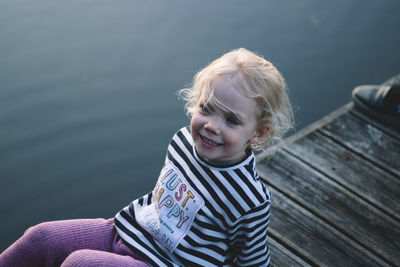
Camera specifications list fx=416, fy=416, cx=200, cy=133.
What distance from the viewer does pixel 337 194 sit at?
6.85 feet

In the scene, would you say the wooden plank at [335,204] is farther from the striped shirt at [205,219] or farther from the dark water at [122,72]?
the dark water at [122,72]

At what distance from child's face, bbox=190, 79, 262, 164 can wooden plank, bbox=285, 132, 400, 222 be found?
1063 millimetres

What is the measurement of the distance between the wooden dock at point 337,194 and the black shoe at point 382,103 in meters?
0.05

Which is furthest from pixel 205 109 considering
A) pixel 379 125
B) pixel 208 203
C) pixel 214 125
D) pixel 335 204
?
pixel 379 125

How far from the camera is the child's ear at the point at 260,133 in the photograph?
1317 millimetres

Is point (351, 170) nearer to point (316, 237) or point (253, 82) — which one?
point (316, 237)

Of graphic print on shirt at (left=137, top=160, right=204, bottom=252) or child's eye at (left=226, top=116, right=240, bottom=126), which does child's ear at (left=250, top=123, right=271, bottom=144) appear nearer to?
child's eye at (left=226, top=116, right=240, bottom=126)

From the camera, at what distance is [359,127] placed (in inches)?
100

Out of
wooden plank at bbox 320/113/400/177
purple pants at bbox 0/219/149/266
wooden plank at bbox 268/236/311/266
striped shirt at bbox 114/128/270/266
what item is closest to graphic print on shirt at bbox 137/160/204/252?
striped shirt at bbox 114/128/270/266

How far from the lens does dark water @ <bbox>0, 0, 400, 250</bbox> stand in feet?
8.57

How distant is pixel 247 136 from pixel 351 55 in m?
3.01

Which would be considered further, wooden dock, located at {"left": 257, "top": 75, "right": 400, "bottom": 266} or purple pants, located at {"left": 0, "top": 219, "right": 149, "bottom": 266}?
wooden dock, located at {"left": 257, "top": 75, "right": 400, "bottom": 266}

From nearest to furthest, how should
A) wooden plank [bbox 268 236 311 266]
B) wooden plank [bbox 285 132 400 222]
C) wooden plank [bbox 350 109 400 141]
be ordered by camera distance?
wooden plank [bbox 268 236 311 266] < wooden plank [bbox 285 132 400 222] < wooden plank [bbox 350 109 400 141]

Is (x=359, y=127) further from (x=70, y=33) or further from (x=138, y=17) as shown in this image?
(x=70, y=33)
